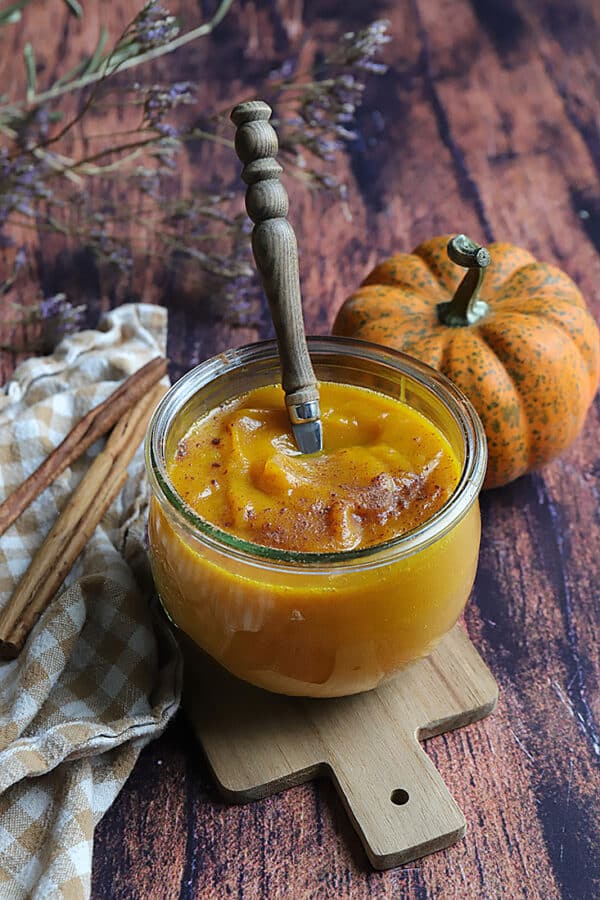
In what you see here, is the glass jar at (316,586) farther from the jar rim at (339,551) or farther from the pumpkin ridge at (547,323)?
the pumpkin ridge at (547,323)

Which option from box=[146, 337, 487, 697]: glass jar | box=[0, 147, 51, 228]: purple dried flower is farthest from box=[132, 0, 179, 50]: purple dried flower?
box=[146, 337, 487, 697]: glass jar

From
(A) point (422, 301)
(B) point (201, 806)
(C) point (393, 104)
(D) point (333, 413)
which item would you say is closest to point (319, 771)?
(B) point (201, 806)

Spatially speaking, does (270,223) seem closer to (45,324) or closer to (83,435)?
(83,435)

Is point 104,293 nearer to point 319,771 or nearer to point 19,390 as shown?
point 19,390

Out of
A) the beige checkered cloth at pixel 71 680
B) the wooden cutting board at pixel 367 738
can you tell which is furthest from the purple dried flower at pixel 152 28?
the wooden cutting board at pixel 367 738

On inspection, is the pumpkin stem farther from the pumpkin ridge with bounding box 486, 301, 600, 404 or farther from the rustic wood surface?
the rustic wood surface
